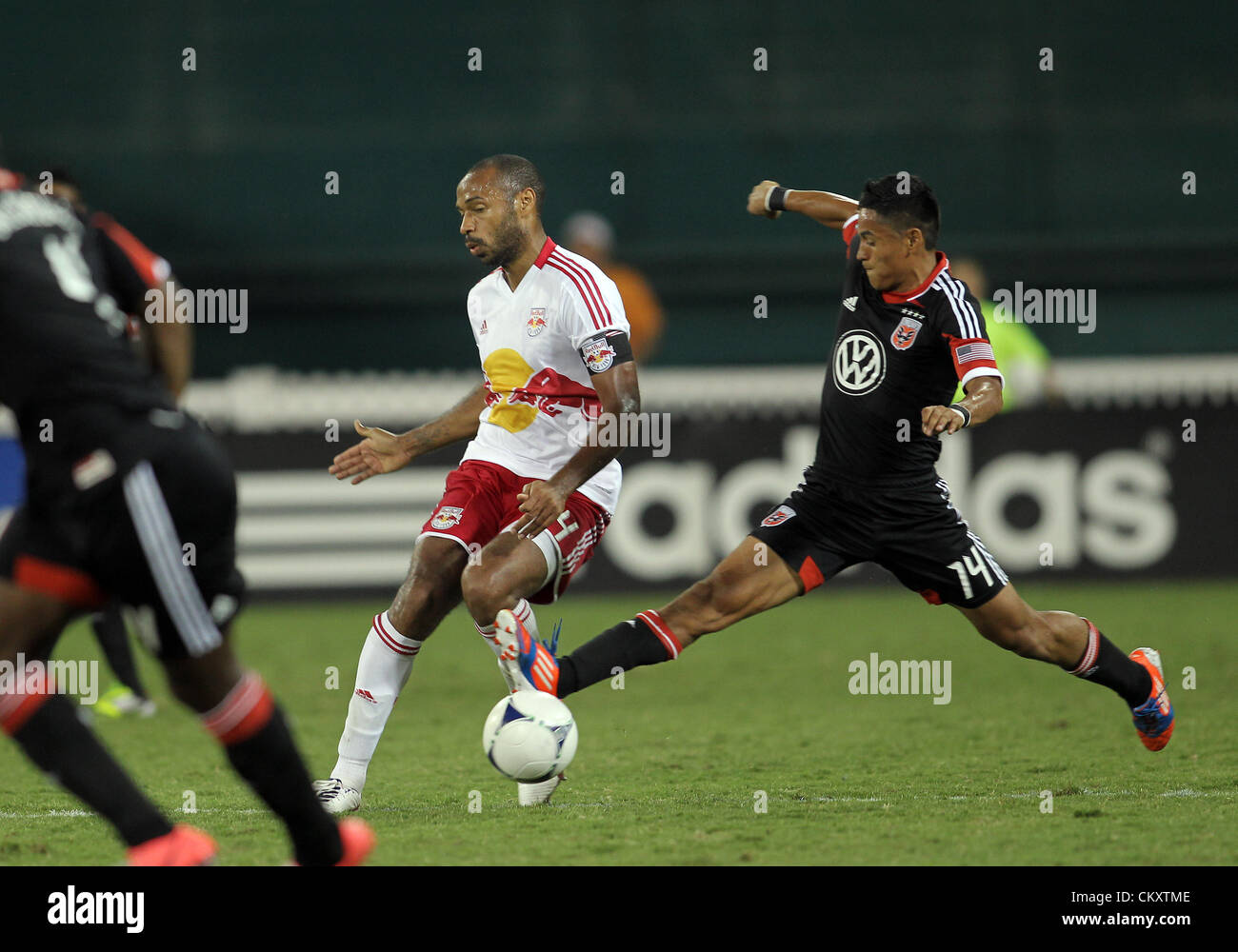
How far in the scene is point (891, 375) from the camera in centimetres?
585

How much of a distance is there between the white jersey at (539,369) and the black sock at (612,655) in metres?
0.52

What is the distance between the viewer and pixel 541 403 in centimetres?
591

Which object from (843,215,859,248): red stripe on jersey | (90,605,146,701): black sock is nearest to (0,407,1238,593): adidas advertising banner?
(90,605,146,701): black sock

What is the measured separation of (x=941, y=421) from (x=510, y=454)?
157 cm

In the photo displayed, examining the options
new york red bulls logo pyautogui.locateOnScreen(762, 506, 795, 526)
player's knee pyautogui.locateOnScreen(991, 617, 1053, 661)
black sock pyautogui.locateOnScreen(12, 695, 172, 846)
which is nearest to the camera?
black sock pyautogui.locateOnScreen(12, 695, 172, 846)

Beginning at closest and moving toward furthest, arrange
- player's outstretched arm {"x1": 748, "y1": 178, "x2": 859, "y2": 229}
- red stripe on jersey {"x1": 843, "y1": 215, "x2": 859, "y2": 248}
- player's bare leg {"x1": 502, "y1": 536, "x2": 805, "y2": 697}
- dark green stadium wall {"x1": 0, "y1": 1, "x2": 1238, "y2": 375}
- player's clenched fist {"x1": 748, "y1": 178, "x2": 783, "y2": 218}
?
player's bare leg {"x1": 502, "y1": 536, "x2": 805, "y2": 697} → red stripe on jersey {"x1": 843, "y1": 215, "x2": 859, "y2": 248} → player's outstretched arm {"x1": 748, "y1": 178, "x2": 859, "y2": 229} → player's clenched fist {"x1": 748, "y1": 178, "x2": 783, "y2": 218} → dark green stadium wall {"x1": 0, "y1": 1, "x2": 1238, "y2": 375}

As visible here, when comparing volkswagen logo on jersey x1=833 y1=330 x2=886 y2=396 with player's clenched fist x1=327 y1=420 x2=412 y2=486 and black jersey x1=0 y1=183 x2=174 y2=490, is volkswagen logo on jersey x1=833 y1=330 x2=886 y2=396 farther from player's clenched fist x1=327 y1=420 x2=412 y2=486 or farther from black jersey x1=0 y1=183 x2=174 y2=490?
black jersey x1=0 y1=183 x2=174 y2=490

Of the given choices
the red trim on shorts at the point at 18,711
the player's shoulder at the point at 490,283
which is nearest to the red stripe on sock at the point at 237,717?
the red trim on shorts at the point at 18,711

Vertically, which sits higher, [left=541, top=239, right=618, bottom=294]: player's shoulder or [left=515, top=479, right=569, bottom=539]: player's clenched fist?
[left=541, top=239, right=618, bottom=294]: player's shoulder

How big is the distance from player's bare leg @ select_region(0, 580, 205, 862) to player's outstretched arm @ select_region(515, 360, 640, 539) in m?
1.73

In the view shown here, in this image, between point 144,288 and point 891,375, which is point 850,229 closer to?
point 891,375

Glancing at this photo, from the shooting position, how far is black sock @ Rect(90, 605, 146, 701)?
8055 mm

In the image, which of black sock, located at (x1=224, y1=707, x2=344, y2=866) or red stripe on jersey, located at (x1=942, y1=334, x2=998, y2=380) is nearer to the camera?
black sock, located at (x1=224, y1=707, x2=344, y2=866)

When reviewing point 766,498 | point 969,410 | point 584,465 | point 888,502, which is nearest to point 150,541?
point 584,465
